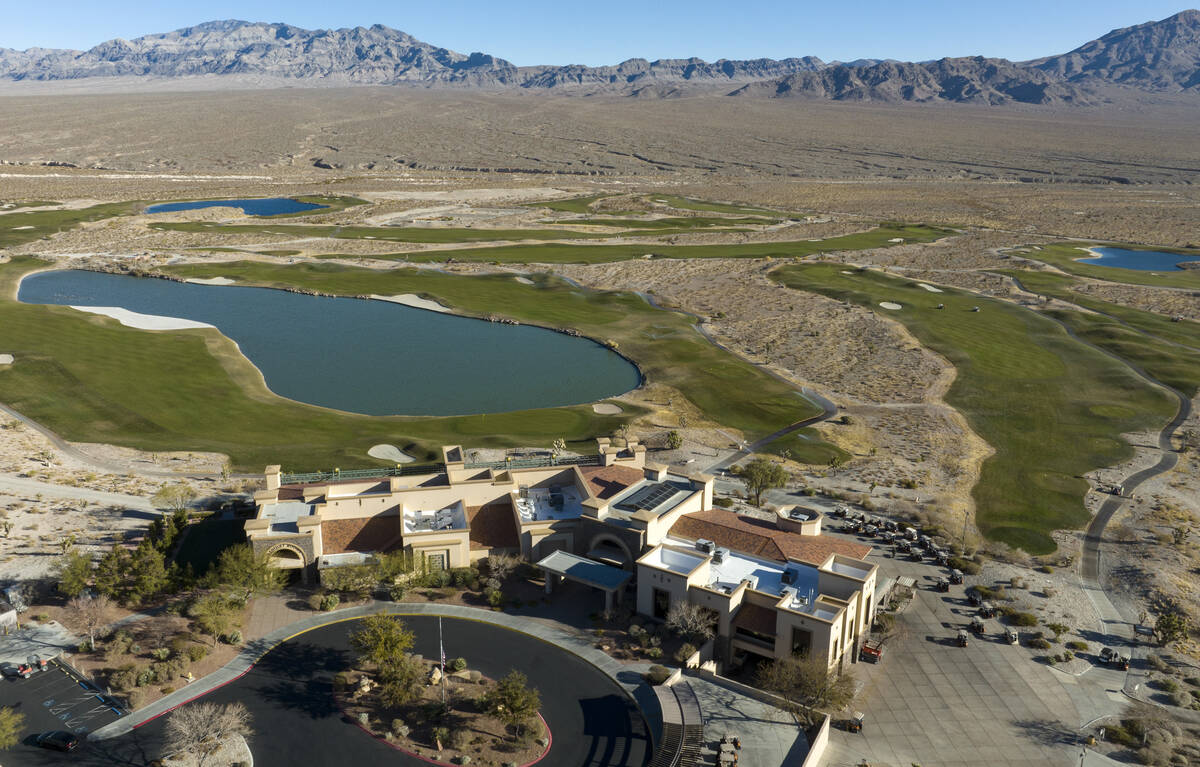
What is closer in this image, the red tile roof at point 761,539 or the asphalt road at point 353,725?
the asphalt road at point 353,725

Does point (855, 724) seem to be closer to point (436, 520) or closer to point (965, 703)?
point (965, 703)

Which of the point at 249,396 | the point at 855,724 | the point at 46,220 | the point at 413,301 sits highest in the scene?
the point at 46,220

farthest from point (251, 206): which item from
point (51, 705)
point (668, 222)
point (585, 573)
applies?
point (51, 705)

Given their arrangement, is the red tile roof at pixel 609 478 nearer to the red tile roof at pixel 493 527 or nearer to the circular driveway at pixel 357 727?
the red tile roof at pixel 493 527

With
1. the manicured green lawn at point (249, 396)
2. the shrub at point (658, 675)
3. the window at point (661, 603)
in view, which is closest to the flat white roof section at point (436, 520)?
the window at point (661, 603)

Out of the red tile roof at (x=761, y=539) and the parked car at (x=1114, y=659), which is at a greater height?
the red tile roof at (x=761, y=539)

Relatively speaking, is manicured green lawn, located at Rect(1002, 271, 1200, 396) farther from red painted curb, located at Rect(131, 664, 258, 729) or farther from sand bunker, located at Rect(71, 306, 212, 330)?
sand bunker, located at Rect(71, 306, 212, 330)
